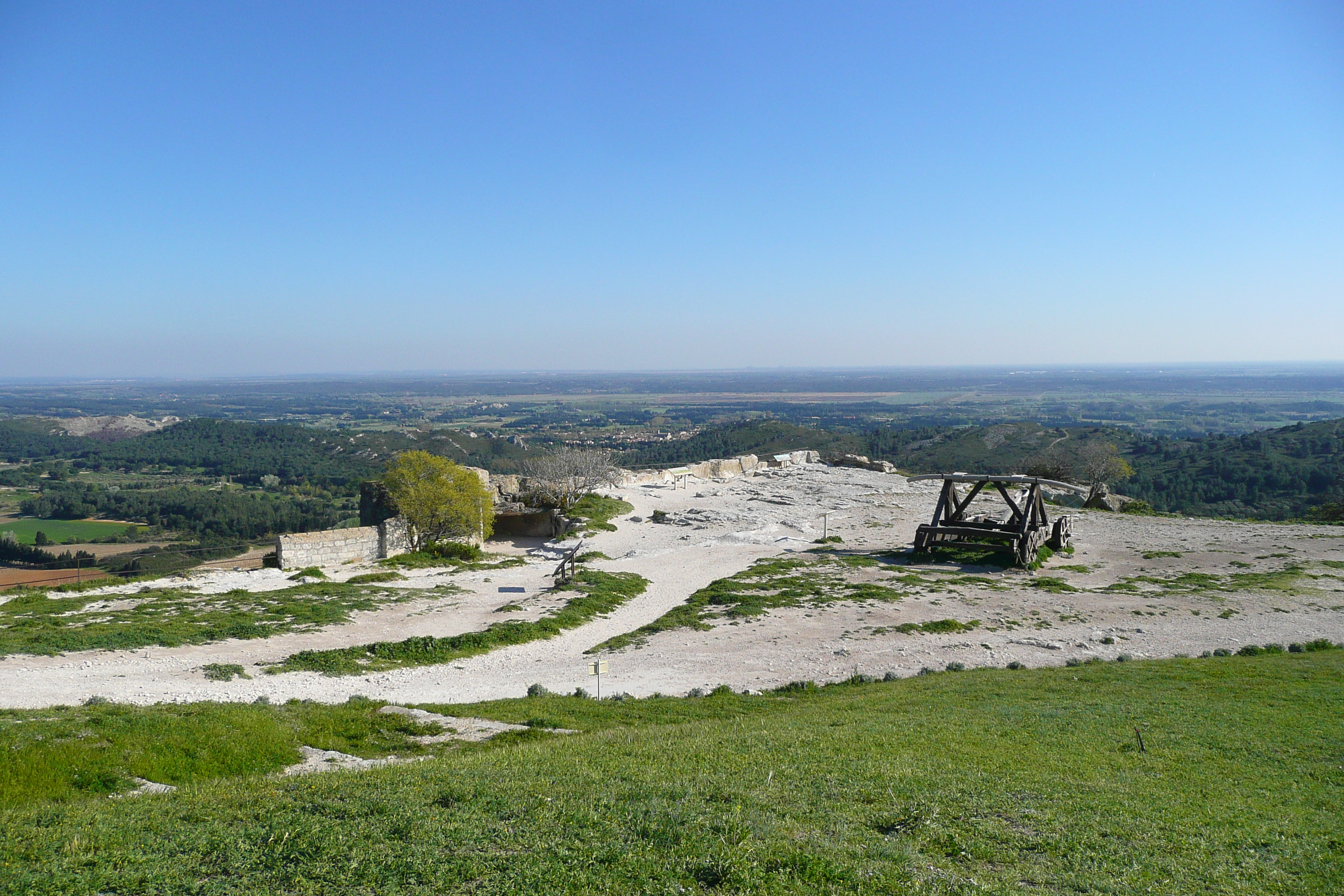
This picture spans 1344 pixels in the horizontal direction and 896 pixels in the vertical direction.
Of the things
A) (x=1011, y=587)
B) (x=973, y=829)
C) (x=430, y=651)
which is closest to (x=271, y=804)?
(x=973, y=829)

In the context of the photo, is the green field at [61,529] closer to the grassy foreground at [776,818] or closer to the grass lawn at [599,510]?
the grass lawn at [599,510]

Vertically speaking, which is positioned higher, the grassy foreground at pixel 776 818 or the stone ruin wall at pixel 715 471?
the grassy foreground at pixel 776 818

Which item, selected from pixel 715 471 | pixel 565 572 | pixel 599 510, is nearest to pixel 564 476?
pixel 599 510

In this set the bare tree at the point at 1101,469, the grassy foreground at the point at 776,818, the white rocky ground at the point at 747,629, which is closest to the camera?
the grassy foreground at the point at 776,818

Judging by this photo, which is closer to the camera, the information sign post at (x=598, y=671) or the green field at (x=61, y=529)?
the information sign post at (x=598, y=671)

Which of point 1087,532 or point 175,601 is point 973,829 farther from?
point 1087,532

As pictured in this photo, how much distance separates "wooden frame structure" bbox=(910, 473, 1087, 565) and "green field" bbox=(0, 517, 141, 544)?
163 feet

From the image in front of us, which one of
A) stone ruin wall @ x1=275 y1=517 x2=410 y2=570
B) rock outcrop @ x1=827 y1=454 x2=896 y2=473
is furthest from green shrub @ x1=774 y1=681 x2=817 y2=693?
rock outcrop @ x1=827 y1=454 x2=896 y2=473

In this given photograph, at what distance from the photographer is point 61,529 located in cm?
4709

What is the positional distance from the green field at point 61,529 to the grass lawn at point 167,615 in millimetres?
34536

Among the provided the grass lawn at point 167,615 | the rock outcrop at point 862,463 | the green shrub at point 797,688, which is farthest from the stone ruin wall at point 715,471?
the green shrub at point 797,688

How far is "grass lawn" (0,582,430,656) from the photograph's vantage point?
1257cm

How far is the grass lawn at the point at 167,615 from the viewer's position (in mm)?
12570

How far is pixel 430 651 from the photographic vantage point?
44.7ft
